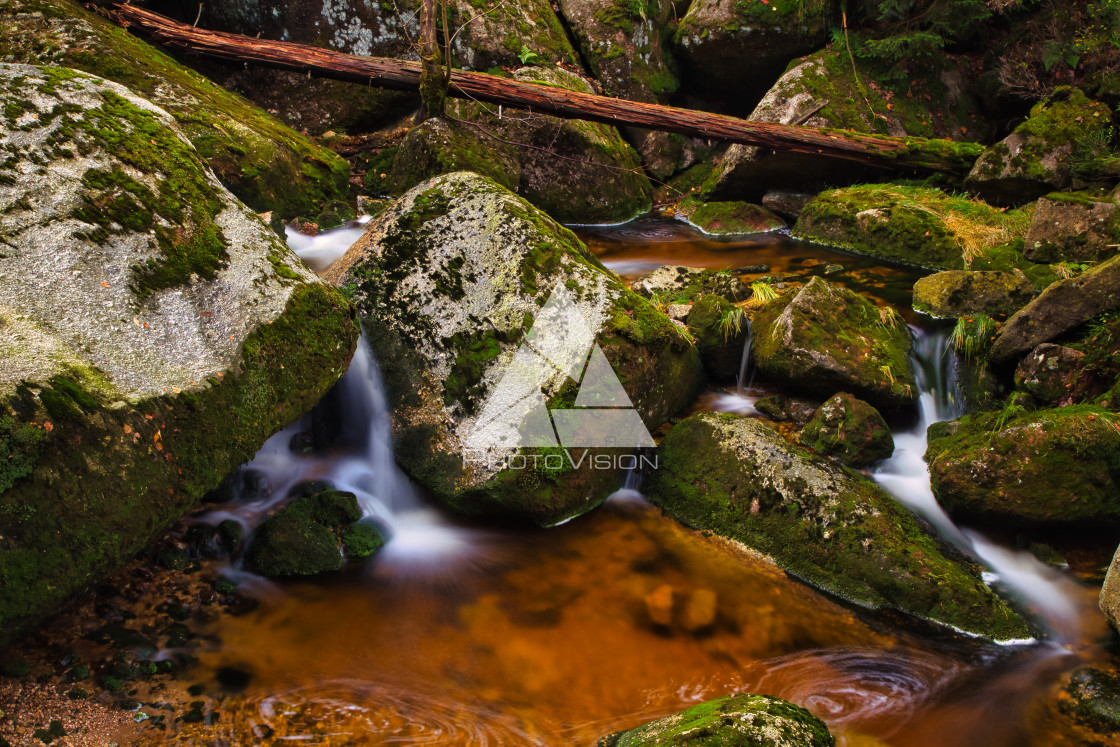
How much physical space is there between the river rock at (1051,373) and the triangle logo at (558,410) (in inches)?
134

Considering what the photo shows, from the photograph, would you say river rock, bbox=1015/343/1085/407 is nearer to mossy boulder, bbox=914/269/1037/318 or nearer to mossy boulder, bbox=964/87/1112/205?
mossy boulder, bbox=914/269/1037/318

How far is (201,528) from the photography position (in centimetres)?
413

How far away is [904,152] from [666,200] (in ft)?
12.8

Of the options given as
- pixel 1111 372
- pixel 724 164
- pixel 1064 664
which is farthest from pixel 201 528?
pixel 724 164

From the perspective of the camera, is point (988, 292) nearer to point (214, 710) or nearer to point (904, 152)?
point (904, 152)

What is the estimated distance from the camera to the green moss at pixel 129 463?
2701mm

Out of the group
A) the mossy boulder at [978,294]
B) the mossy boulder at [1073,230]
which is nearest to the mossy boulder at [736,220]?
the mossy boulder at [1073,230]

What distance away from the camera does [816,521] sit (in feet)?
14.7

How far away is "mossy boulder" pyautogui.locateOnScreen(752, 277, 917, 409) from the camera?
227 inches

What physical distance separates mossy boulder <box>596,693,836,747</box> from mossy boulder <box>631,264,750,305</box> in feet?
15.5

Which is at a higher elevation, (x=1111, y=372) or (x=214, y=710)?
(x=1111, y=372)

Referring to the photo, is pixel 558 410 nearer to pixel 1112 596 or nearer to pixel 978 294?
pixel 1112 596

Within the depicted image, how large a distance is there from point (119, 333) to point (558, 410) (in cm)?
260

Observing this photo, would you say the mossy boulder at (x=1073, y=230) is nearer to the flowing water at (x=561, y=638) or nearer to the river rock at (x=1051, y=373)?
the river rock at (x=1051, y=373)
